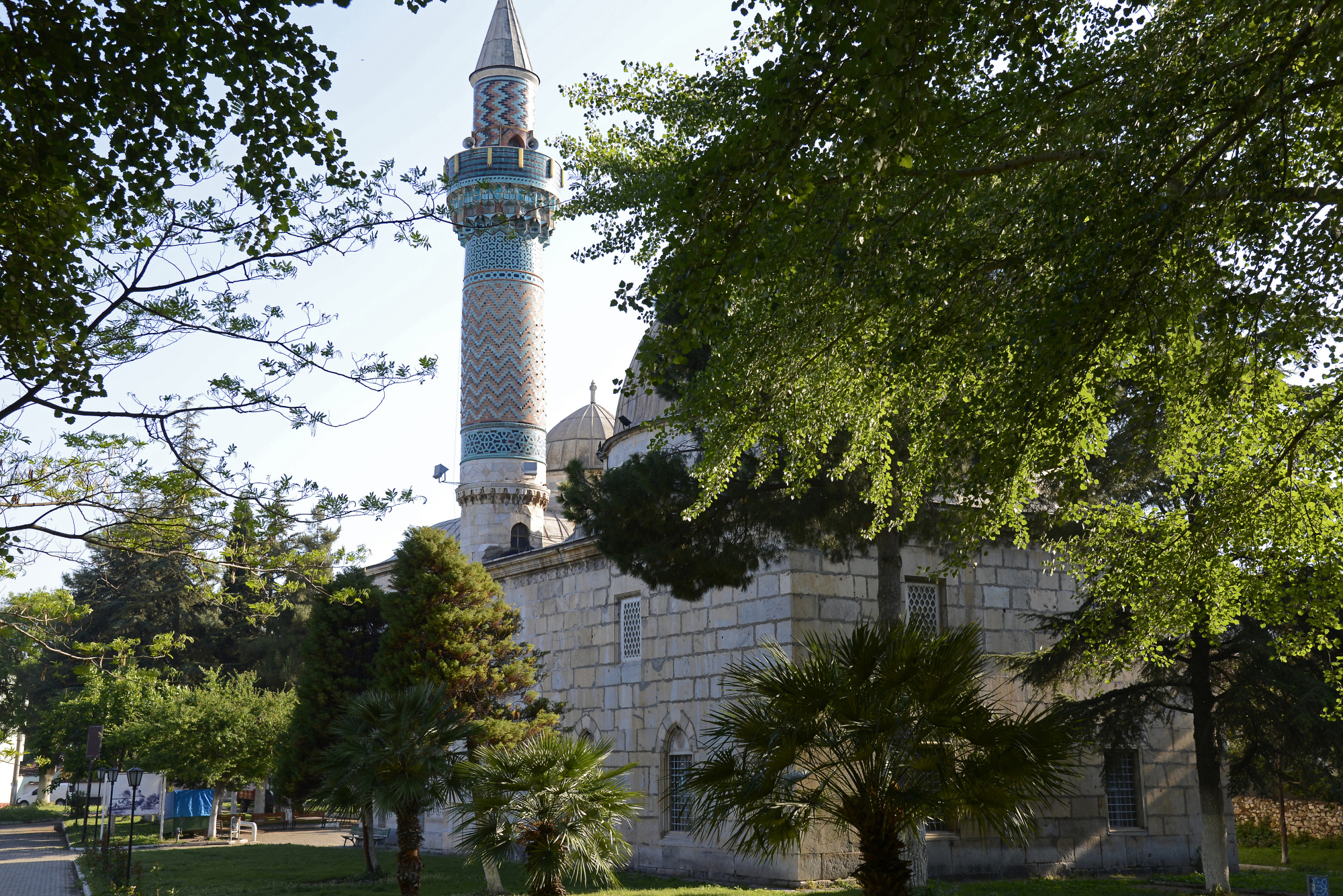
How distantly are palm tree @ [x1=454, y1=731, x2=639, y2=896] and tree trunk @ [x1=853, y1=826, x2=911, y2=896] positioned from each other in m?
3.17

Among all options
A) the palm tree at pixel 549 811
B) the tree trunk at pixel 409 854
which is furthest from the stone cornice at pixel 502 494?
the palm tree at pixel 549 811

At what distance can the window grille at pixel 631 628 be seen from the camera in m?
17.4

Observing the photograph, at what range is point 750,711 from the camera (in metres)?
7.34

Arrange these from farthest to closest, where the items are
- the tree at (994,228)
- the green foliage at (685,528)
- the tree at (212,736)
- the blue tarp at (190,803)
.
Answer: the blue tarp at (190,803) < the tree at (212,736) < the green foliage at (685,528) < the tree at (994,228)

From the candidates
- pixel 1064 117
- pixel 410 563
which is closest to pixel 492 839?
pixel 410 563

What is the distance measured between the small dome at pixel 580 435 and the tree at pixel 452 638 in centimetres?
1502

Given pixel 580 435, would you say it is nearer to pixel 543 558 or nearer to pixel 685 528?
pixel 543 558

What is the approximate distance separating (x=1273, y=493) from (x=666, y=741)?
10679 millimetres

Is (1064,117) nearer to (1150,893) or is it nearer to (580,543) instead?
(1150,893)

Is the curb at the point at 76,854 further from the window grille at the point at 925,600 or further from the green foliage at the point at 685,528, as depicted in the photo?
the window grille at the point at 925,600

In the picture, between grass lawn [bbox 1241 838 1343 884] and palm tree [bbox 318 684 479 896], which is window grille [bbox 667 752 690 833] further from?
grass lawn [bbox 1241 838 1343 884]

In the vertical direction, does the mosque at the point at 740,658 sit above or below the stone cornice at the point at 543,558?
below

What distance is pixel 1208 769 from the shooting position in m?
13.0

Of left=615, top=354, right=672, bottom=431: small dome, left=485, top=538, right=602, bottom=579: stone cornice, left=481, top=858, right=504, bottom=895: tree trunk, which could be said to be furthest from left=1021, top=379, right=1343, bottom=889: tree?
left=485, top=538, right=602, bottom=579: stone cornice
